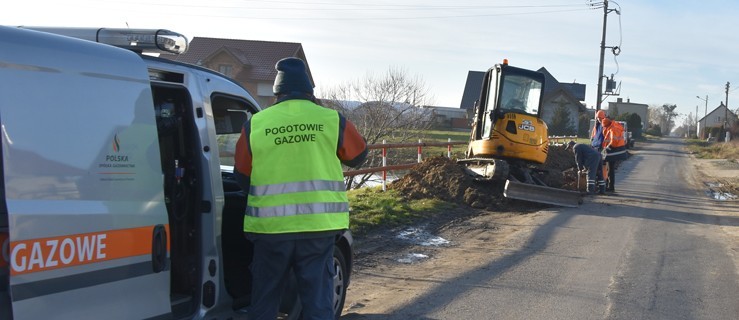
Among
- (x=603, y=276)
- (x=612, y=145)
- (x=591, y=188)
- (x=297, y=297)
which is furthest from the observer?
(x=612, y=145)

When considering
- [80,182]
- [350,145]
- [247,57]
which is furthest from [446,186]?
[247,57]

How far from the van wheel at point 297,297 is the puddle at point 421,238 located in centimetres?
427

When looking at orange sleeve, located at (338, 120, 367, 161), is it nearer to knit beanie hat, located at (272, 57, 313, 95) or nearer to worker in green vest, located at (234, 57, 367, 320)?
worker in green vest, located at (234, 57, 367, 320)

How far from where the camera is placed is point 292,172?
4039 millimetres

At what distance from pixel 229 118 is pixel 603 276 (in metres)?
4.64

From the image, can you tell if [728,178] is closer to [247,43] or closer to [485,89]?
[485,89]

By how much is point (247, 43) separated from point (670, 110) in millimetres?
125391

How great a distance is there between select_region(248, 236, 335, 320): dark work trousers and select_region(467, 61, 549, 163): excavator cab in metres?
10.7

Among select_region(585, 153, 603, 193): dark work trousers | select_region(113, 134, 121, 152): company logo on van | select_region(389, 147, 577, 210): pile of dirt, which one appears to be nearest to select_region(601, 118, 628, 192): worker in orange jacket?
select_region(585, 153, 603, 193): dark work trousers

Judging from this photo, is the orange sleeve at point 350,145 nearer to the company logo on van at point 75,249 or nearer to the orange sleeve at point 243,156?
the orange sleeve at point 243,156

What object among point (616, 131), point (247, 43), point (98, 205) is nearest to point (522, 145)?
point (616, 131)

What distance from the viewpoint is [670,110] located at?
485 feet

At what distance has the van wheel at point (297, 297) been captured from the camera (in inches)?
188

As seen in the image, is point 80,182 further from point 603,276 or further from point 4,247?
point 603,276
